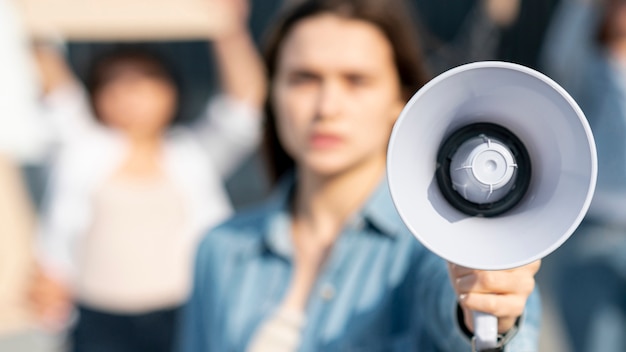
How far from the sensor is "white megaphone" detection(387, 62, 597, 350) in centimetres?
166

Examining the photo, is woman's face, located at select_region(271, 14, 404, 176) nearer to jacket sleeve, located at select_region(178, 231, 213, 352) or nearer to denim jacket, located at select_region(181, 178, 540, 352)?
denim jacket, located at select_region(181, 178, 540, 352)

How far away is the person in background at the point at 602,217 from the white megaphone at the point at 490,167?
7.98 feet

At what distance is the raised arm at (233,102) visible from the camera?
4.50m

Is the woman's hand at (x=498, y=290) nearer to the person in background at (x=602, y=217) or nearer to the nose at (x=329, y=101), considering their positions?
the nose at (x=329, y=101)

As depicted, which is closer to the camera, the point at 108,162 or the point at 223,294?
the point at 223,294

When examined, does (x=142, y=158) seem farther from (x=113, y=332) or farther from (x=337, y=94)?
(x=337, y=94)

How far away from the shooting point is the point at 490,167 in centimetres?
173

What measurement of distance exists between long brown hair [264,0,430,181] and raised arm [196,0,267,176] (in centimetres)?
177

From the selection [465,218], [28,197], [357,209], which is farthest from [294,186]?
[28,197]

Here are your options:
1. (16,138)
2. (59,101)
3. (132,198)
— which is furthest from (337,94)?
(16,138)

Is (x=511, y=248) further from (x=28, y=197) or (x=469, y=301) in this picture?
(x=28, y=197)

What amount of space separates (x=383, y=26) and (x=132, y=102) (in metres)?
2.02

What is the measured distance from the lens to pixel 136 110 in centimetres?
433

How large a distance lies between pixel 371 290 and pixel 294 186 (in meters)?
0.53
